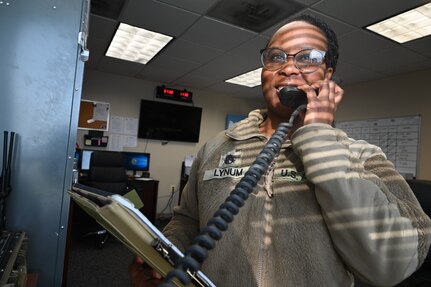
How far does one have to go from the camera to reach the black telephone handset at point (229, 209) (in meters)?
0.35

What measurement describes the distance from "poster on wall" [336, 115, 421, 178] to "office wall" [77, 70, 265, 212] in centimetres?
258

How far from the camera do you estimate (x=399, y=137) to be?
3.81 meters

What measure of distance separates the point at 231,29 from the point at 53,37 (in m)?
2.11

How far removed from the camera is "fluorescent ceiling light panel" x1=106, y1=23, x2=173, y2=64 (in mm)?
3274

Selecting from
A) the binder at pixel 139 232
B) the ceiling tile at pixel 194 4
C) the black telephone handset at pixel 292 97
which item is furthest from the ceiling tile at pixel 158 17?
the binder at pixel 139 232

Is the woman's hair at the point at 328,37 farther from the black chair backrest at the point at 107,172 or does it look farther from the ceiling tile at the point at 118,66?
the ceiling tile at the point at 118,66

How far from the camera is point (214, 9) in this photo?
2.57m

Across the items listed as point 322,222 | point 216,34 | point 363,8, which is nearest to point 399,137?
point 363,8

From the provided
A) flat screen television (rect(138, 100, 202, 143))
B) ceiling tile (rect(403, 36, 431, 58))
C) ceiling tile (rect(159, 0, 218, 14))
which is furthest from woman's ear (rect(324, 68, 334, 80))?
flat screen television (rect(138, 100, 202, 143))

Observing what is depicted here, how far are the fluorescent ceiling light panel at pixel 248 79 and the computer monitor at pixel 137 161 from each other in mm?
1895

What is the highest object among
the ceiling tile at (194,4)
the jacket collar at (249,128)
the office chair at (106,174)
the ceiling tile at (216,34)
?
the ceiling tile at (194,4)

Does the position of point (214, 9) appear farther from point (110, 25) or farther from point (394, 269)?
point (394, 269)

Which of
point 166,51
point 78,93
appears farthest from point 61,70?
point 166,51

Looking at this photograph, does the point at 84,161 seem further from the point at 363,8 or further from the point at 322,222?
the point at 322,222
